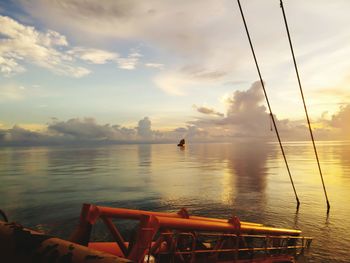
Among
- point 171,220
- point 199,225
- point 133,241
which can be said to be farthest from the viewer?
point 133,241

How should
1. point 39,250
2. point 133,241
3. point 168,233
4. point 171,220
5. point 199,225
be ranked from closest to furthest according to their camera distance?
point 39,250
point 171,220
point 199,225
point 168,233
point 133,241

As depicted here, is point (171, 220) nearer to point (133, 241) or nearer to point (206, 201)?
point (133, 241)

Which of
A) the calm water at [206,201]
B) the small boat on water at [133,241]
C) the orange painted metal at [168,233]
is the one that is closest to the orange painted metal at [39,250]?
the small boat on water at [133,241]

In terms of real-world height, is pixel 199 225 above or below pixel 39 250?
below

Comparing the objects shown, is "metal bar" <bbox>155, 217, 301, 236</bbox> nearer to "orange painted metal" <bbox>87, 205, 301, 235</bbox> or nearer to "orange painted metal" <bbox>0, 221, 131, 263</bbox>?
"orange painted metal" <bbox>87, 205, 301, 235</bbox>

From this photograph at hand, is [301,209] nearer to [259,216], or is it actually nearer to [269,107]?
[259,216]

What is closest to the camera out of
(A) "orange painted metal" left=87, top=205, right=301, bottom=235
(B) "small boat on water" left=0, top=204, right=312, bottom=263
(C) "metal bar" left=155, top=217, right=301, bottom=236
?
(B) "small boat on water" left=0, top=204, right=312, bottom=263

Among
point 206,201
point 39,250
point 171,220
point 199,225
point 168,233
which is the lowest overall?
point 206,201

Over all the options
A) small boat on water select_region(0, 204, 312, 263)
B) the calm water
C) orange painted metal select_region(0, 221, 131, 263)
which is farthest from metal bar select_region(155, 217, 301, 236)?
the calm water

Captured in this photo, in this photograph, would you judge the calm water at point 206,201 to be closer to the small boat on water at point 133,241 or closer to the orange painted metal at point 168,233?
the small boat on water at point 133,241

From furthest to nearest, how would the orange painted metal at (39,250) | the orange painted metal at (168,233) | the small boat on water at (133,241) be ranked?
the orange painted metal at (168,233), the small boat on water at (133,241), the orange painted metal at (39,250)

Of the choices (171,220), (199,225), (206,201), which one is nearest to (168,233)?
(199,225)

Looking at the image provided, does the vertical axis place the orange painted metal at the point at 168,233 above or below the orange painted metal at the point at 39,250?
below

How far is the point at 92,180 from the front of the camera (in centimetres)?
4766
